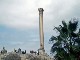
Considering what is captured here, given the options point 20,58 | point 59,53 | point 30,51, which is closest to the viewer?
point 59,53

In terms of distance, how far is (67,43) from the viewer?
2947 cm

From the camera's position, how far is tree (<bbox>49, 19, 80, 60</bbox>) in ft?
96.7

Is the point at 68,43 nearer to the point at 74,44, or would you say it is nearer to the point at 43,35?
the point at 74,44

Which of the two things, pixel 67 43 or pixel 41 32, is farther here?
pixel 41 32

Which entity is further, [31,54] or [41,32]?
[41,32]

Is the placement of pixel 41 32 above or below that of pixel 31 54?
above

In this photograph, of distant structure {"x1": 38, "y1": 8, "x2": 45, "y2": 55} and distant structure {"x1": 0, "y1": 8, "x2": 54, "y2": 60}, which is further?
distant structure {"x1": 38, "y1": 8, "x2": 45, "y2": 55}

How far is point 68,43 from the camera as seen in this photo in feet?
96.6

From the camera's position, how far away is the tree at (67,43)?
29469 millimetres

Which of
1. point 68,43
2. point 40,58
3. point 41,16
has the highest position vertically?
point 41,16

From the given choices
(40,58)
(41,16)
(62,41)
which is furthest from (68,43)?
(41,16)

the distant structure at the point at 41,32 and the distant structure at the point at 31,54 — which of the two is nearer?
the distant structure at the point at 31,54

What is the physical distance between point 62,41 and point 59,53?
55.8 inches

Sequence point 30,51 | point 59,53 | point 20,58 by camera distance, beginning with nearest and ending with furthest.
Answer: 1. point 59,53
2. point 20,58
3. point 30,51
